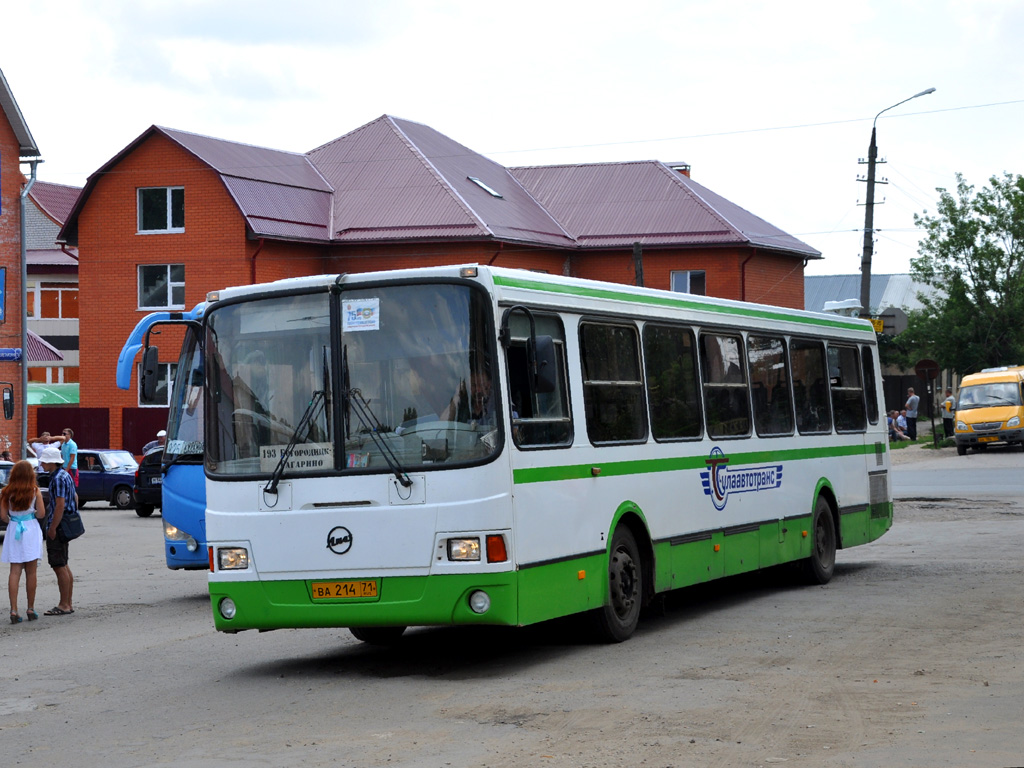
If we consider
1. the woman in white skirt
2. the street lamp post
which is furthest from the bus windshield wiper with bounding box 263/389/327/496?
the street lamp post

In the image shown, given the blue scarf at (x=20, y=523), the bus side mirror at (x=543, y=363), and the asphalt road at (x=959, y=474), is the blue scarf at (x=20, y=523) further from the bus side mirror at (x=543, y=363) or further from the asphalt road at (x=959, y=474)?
the asphalt road at (x=959, y=474)

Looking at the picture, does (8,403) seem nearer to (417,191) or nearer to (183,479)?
(417,191)

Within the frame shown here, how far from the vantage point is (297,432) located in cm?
1004

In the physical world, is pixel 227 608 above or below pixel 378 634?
above

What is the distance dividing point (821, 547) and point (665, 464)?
4119 mm

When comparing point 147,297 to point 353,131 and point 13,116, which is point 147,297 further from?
point 353,131

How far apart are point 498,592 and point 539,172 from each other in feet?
151

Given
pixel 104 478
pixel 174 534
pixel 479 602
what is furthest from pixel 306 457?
pixel 104 478

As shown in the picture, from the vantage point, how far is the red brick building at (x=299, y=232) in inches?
1788

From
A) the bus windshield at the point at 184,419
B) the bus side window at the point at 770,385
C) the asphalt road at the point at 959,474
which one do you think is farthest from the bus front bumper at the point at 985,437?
the bus windshield at the point at 184,419

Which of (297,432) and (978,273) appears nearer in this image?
(297,432)

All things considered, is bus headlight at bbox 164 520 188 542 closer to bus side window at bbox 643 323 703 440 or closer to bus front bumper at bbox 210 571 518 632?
bus front bumper at bbox 210 571 518 632

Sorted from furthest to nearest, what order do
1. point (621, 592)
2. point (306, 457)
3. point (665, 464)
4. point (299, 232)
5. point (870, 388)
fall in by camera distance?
point (299, 232) < point (870, 388) < point (665, 464) < point (621, 592) < point (306, 457)

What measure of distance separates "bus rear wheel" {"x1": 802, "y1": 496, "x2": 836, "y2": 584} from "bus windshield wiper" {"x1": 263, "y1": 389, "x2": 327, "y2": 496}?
6894mm
